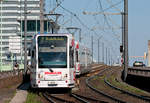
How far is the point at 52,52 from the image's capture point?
2147 cm

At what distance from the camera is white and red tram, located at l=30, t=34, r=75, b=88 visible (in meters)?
21.3

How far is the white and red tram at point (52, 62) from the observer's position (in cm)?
2130

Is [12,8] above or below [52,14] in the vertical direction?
above

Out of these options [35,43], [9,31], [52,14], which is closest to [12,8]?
[9,31]

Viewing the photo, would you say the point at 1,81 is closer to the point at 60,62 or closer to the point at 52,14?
the point at 60,62

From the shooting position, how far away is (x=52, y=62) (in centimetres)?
2138

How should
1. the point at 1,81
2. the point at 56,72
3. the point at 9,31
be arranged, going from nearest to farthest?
the point at 56,72, the point at 1,81, the point at 9,31

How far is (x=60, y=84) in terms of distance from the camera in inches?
842

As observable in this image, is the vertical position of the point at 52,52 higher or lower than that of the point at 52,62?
higher

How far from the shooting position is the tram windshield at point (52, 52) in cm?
2139

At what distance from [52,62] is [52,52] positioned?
1.75 ft

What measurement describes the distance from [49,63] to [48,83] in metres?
1.05

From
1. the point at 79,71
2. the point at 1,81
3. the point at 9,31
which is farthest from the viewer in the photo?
the point at 9,31

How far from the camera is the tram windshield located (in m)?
21.4
